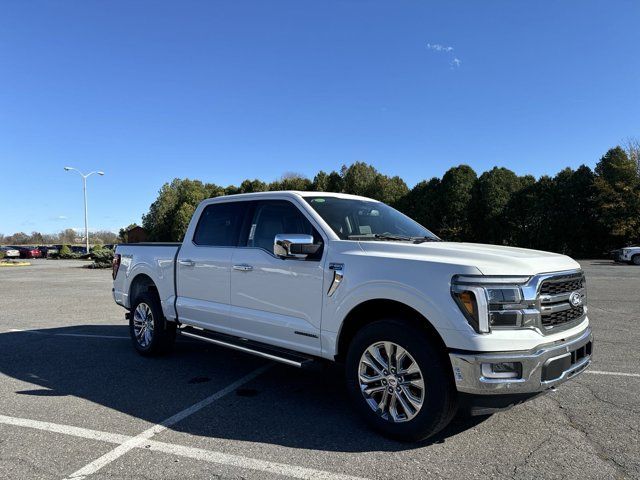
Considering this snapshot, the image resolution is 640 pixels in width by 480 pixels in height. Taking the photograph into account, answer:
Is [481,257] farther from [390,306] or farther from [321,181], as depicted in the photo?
[321,181]

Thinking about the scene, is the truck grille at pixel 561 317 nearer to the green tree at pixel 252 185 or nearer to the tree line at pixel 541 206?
the tree line at pixel 541 206

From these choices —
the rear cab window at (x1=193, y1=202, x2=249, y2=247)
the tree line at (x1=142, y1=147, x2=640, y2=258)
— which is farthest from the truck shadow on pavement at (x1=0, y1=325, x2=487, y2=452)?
the tree line at (x1=142, y1=147, x2=640, y2=258)

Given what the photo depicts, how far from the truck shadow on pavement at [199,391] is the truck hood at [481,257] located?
4.37 ft

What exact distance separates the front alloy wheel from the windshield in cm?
109

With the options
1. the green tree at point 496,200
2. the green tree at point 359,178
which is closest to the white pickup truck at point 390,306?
the green tree at point 496,200

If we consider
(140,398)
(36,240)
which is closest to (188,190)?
(140,398)

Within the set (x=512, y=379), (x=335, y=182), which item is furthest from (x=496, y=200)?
(x=512, y=379)

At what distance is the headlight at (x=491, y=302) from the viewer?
3.23m

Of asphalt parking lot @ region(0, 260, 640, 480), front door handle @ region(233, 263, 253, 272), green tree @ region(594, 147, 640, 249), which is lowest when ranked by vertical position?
asphalt parking lot @ region(0, 260, 640, 480)

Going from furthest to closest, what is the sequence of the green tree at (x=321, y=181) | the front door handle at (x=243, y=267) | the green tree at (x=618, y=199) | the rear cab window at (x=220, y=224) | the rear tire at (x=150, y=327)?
the green tree at (x=321, y=181), the green tree at (x=618, y=199), the rear tire at (x=150, y=327), the rear cab window at (x=220, y=224), the front door handle at (x=243, y=267)

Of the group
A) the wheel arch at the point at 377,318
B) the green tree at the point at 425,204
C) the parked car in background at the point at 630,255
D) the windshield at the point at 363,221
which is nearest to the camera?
the wheel arch at the point at 377,318

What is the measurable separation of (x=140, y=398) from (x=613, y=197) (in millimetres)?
33104

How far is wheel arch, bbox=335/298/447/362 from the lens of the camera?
357 centimetres

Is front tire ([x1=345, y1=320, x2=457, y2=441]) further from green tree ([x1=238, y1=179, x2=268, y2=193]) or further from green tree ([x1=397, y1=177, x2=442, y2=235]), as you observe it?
green tree ([x1=238, y1=179, x2=268, y2=193])
